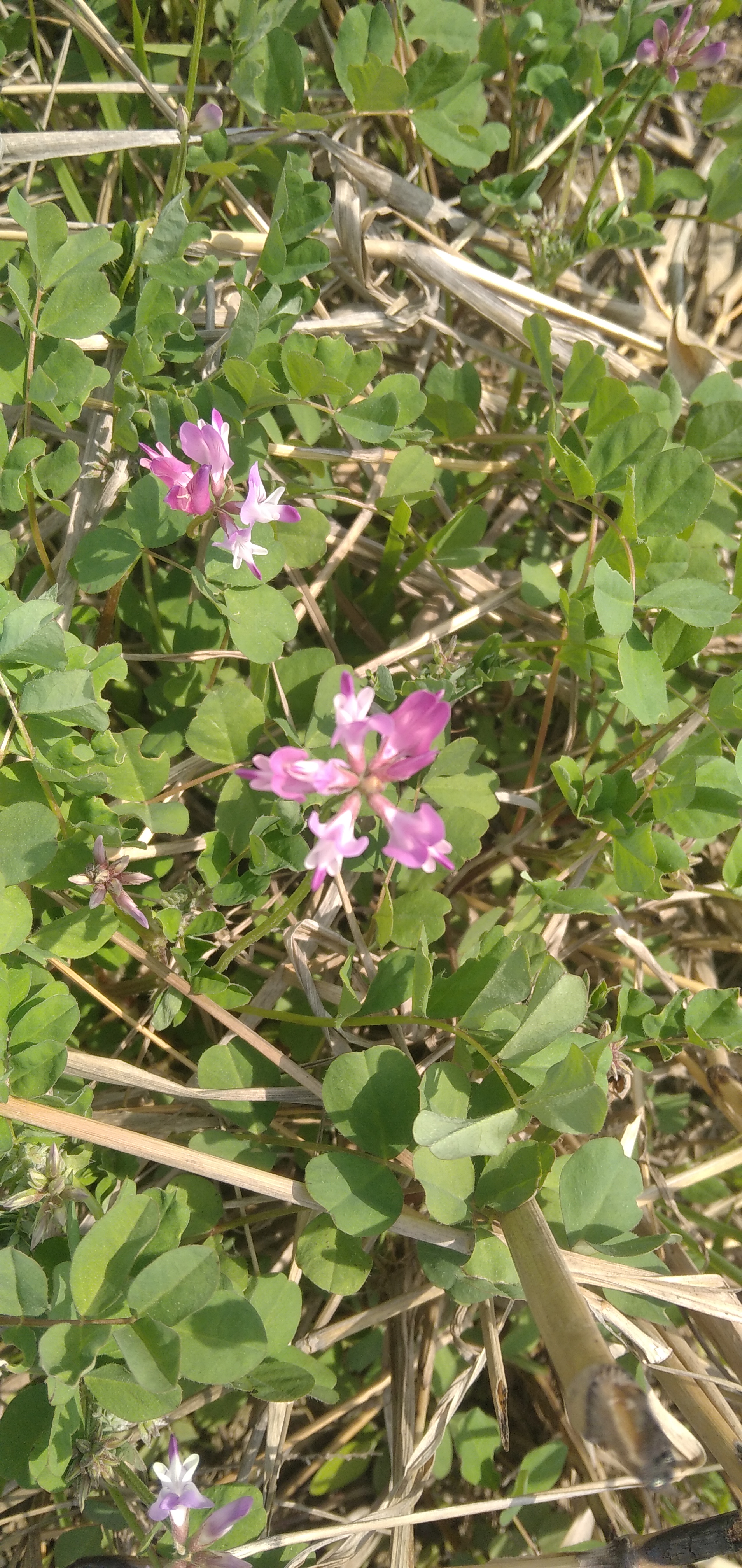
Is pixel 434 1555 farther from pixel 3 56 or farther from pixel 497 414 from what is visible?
pixel 3 56

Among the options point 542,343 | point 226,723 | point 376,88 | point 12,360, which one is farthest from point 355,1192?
point 376,88

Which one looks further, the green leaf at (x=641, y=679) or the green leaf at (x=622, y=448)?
the green leaf at (x=622, y=448)

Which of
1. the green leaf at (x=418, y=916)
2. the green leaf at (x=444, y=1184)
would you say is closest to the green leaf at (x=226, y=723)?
the green leaf at (x=418, y=916)

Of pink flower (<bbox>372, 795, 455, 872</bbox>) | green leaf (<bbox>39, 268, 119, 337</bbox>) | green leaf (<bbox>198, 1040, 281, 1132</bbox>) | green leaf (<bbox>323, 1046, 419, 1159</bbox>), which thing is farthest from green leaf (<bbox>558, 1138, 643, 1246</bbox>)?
green leaf (<bbox>39, 268, 119, 337</bbox>)

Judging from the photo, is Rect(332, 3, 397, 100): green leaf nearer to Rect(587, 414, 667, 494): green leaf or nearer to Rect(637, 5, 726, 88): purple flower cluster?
Rect(637, 5, 726, 88): purple flower cluster

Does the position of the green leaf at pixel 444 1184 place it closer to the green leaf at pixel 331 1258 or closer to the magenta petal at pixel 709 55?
the green leaf at pixel 331 1258

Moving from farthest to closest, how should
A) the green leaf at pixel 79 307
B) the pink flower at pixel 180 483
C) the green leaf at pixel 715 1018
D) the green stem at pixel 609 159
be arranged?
the green stem at pixel 609 159 < the green leaf at pixel 715 1018 < the green leaf at pixel 79 307 < the pink flower at pixel 180 483

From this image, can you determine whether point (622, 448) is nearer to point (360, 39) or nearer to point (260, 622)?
point (260, 622)

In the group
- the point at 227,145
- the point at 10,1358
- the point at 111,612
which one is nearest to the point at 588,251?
the point at 227,145
